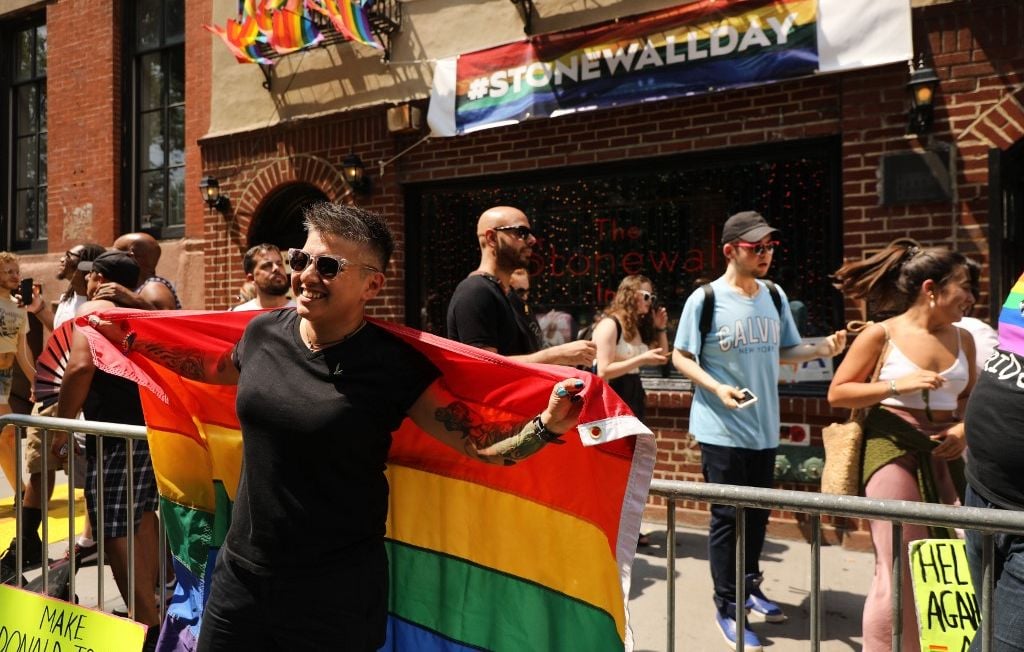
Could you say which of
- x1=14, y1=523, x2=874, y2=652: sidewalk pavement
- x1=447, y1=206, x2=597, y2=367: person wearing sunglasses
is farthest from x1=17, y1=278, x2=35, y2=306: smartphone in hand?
x1=447, y1=206, x2=597, y2=367: person wearing sunglasses

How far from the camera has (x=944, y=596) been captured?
8.25ft

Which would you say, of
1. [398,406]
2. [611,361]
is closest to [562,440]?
[398,406]

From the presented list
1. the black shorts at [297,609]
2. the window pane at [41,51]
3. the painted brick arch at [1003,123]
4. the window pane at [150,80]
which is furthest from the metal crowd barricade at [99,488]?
the window pane at [41,51]

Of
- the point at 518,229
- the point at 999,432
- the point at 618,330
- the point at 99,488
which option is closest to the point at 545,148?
the point at 618,330

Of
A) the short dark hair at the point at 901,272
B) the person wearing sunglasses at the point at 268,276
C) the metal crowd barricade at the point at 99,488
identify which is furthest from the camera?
the person wearing sunglasses at the point at 268,276

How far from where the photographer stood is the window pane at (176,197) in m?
9.52

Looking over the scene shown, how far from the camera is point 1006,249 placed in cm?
513

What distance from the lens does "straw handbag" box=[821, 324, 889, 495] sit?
3102 millimetres

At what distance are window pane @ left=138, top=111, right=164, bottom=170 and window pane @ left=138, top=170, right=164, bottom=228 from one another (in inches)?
5.3

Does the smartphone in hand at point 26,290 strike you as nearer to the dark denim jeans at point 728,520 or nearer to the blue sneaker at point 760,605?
the dark denim jeans at point 728,520

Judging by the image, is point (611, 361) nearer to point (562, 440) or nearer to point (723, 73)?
point (723, 73)

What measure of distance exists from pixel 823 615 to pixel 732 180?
324cm

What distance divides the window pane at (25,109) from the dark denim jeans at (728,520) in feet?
37.7

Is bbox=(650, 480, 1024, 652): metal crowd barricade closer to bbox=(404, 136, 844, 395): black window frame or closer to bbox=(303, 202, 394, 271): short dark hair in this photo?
bbox=(303, 202, 394, 271): short dark hair
